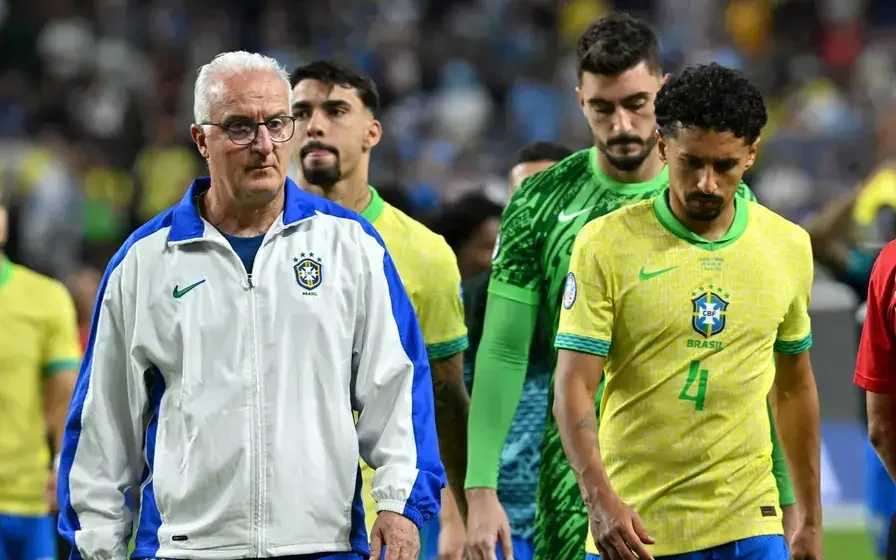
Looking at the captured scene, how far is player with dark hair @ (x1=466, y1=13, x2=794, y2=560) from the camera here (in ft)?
19.5

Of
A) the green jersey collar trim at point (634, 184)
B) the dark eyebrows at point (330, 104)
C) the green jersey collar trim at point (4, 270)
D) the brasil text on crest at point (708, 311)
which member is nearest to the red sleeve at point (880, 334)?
the brasil text on crest at point (708, 311)

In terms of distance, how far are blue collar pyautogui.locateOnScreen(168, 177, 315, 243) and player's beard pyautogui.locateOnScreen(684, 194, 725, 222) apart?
112 centimetres

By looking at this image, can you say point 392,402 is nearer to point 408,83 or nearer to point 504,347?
point 504,347

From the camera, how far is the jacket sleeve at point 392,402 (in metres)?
4.57

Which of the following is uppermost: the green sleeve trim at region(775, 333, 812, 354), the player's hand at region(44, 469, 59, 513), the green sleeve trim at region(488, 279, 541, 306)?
the green sleeve trim at region(488, 279, 541, 306)

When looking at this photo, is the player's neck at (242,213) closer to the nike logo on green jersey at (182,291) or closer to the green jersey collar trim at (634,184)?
the nike logo on green jersey at (182,291)

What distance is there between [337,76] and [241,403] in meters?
2.41

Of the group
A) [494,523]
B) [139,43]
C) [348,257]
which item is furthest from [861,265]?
[139,43]

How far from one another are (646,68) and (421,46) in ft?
51.0

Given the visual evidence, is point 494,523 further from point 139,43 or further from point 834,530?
point 139,43

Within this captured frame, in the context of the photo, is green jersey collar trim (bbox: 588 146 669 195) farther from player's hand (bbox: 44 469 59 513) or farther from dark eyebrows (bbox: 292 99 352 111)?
player's hand (bbox: 44 469 59 513)

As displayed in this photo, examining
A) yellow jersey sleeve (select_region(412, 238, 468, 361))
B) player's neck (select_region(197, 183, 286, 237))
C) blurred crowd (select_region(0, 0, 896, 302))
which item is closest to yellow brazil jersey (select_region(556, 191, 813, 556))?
player's neck (select_region(197, 183, 286, 237))

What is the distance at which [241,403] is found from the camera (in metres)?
4.53

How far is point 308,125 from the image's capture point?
656cm
